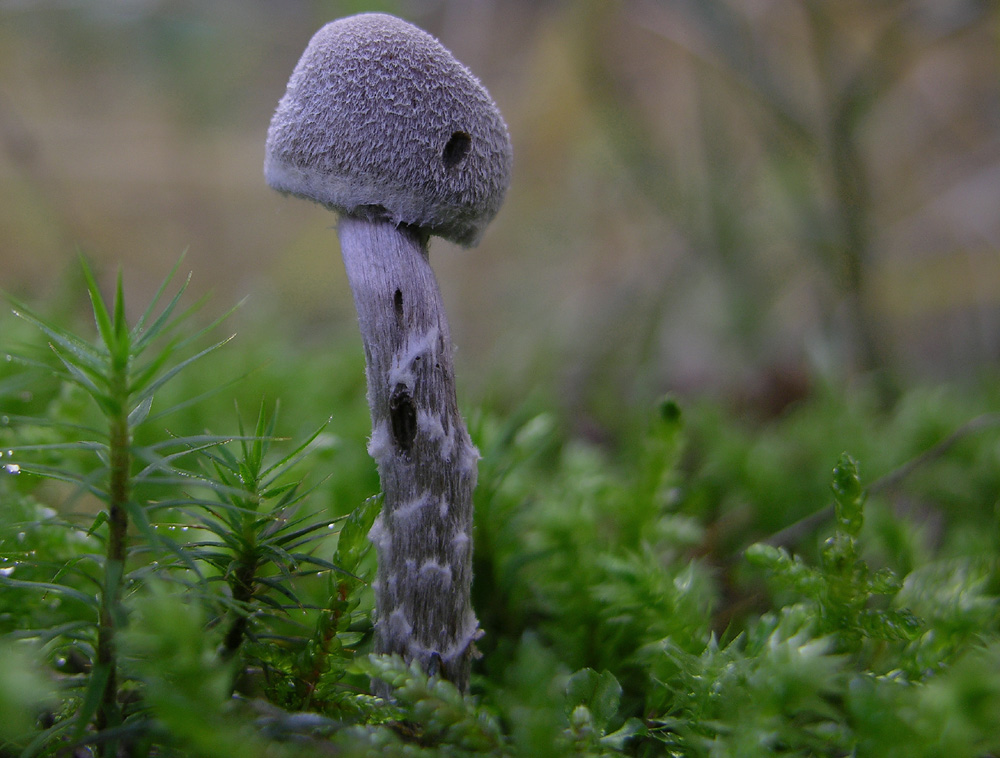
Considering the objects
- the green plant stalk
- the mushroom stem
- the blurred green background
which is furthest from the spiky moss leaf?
the blurred green background

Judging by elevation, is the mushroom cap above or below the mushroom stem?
above

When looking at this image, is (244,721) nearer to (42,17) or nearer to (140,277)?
(140,277)

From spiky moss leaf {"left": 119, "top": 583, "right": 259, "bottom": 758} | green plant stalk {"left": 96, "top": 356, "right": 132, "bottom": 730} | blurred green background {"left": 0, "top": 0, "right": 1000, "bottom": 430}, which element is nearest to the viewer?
spiky moss leaf {"left": 119, "top": 583, "right": 259, "bottom": 758}

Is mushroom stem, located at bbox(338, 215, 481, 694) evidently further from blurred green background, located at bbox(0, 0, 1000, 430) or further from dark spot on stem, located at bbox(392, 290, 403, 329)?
blurred green background, located at bbox(0, 0, 1000, 430)

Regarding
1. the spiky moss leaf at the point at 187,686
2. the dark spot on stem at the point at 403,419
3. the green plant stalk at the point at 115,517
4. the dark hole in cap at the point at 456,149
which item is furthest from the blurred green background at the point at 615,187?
the spiky moss leaf at the point at 187,686

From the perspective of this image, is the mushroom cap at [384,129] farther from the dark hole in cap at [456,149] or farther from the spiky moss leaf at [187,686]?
the spiky moss leaf at [187,686]

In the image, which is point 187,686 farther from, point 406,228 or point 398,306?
point 406,228

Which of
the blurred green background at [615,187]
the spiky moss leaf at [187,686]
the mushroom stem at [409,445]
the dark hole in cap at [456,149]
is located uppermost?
the blurred green background at [615,187]
